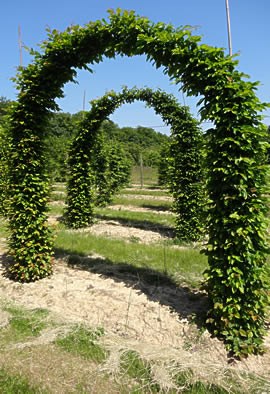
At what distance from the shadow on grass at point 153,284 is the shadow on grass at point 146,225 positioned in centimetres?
317

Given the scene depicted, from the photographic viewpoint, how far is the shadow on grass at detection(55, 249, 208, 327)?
4160mm

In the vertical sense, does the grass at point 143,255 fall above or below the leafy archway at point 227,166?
below

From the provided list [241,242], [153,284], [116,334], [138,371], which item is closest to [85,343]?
[116,334]

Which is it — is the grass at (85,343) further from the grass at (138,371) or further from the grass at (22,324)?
the grass at (22,324)

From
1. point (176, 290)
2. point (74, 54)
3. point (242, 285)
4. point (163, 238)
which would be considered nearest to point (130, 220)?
point (163, 238)

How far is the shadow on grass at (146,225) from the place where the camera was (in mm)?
9229

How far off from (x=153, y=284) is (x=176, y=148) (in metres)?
4.74

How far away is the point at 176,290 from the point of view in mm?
4820

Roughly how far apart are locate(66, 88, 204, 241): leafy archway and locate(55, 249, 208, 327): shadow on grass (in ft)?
9.55

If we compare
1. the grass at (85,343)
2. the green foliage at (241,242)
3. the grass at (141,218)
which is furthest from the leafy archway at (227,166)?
the grass at (141,218)

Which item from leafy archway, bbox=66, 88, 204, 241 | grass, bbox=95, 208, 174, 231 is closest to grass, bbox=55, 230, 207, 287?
leafy archway, bbox=66, 88, 204, 241

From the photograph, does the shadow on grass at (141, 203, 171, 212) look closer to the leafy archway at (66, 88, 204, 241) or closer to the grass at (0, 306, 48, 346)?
the leafy archway at (66, 88, 204, 241)

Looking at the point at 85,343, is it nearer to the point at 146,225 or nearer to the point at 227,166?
the point at 227,166

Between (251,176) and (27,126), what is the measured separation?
12.2 feet
